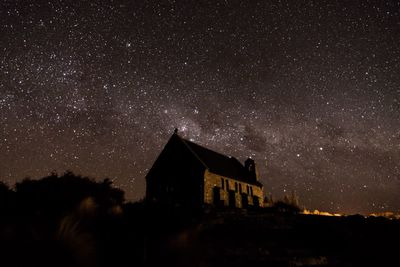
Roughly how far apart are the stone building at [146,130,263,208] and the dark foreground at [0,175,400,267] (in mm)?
11658

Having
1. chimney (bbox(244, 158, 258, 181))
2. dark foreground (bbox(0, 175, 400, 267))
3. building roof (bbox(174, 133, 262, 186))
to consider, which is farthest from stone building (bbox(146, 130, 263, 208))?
dark foreground (bbox(0, 175, 400, 267))

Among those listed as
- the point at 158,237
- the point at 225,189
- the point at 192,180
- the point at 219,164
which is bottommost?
the point at 158,237

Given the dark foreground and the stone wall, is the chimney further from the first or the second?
the dark foreground

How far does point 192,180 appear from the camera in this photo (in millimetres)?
34281

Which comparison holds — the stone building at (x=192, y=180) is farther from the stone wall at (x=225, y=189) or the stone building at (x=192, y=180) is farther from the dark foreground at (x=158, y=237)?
the dark foreground at (x=158, y=237)

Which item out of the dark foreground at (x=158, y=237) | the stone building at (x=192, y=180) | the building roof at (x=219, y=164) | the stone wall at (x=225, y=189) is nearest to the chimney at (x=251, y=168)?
the building roof at (x=219, y=164)

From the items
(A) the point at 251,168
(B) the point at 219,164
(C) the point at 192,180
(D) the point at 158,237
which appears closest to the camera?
(D) the point at 158,237

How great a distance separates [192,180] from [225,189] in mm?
4771

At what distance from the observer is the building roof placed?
3638cm

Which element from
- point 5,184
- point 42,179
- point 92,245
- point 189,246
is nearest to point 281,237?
point 189,246

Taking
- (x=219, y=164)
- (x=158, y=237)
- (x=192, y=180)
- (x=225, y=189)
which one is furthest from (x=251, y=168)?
(x=158, y=237)

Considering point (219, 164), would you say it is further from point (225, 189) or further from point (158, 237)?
point (158, 237)

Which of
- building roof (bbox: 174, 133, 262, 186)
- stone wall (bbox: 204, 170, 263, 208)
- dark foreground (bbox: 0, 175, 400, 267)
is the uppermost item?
building roof (bbox: 174, 133, 262, 186)

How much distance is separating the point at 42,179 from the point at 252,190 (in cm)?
3059
